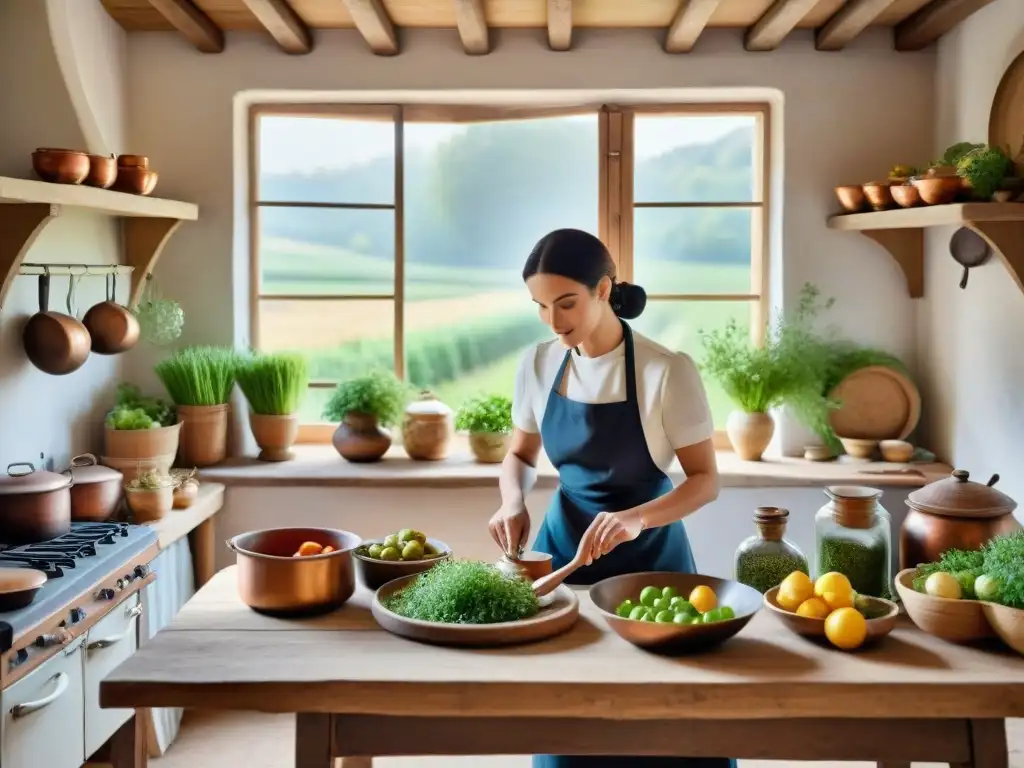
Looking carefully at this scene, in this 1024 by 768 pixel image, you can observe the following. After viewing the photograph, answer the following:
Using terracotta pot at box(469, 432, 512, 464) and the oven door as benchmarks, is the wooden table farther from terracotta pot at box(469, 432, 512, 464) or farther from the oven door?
terracotta pot at box(469, 432, 512, 464)

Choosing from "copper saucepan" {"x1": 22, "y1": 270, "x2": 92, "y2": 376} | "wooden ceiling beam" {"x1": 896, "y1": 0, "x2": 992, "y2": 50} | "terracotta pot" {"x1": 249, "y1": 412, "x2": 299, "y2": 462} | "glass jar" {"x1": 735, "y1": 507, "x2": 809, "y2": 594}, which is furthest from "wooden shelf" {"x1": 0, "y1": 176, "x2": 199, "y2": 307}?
"wooden ceiling beam" {"x1": 896, "y1": 0, "x2": 992, "y2": 50}

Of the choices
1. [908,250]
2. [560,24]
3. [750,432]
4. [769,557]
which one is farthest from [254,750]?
[908,250]

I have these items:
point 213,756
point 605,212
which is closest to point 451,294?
point 605,212

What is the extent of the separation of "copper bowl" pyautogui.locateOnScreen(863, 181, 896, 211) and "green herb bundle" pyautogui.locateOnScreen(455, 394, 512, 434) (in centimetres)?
166

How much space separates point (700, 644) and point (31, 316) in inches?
103

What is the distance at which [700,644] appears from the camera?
2.20 metres

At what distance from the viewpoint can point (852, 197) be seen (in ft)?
14.3

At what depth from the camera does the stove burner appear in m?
3.00

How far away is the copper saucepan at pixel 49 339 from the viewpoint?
11.7 feet

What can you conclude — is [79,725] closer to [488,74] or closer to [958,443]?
[488,74]

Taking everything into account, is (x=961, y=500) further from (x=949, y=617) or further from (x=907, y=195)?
(x=907, y=195)

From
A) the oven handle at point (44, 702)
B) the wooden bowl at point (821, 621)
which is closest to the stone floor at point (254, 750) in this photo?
the oven handle at point (44, 702)

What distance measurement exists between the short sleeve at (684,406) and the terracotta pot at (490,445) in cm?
164

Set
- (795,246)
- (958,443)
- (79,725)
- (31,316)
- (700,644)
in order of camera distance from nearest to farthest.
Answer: (700,644) → (79,725) → (31,316) → (958,443) → (795,246)
